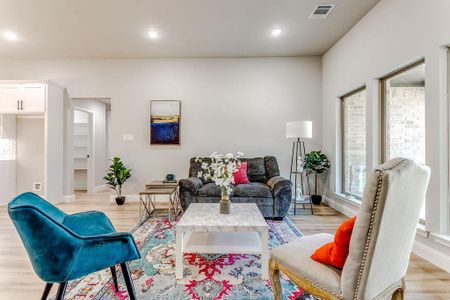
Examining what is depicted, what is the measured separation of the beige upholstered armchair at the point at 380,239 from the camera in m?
1.21

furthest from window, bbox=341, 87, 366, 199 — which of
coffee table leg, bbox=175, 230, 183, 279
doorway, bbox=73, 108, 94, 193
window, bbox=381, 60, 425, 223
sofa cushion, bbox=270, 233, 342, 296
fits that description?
doorway, bbox=73, 108, 94, 193

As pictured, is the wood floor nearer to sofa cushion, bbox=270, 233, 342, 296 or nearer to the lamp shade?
sofa cushion, bbox=270, 233, 342, 296

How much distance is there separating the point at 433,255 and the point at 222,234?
80.6 inches

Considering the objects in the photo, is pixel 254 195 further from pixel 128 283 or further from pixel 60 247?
pixel 60 247

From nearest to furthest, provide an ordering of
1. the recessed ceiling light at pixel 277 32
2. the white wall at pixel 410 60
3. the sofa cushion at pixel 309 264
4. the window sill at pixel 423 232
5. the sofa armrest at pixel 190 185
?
the sofa cushion at pixel 309 264, the white wall at pixel 410 60, the window sill at pixel 423 232, the sofa armrest at pixel 190 185, the recessed ceiling light at pixel 277 32

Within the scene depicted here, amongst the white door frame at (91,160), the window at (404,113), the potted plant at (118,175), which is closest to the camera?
the window at (404,113)

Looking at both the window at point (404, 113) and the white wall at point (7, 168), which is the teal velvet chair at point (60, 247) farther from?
the white wall at point (7, 168)

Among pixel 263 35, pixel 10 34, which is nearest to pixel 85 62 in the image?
pixel 10 34

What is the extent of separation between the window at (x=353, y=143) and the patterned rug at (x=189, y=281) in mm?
2458

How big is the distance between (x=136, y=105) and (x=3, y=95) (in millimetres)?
2326

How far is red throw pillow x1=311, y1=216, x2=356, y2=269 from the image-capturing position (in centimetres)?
139

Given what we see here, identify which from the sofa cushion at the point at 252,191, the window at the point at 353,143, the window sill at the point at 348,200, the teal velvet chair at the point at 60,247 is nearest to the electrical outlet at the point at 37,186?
the sofa cushion at the point at 252,191

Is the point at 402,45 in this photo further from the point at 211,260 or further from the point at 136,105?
the point at 136,105

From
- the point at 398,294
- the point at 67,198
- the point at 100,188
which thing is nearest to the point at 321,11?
the point at 398,294
